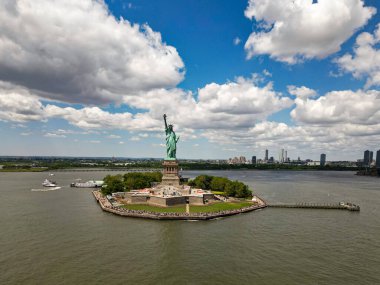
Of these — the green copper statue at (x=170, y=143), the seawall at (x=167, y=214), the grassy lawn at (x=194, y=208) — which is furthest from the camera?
the green copper statue at (x=170, y=143)

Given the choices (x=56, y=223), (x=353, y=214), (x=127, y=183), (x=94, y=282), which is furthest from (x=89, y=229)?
(x=353, y=214)

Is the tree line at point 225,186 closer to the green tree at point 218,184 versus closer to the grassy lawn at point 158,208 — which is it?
the green tree at point 218,184

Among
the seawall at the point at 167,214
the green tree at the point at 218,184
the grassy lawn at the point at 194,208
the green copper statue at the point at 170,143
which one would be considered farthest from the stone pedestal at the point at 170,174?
the seawall at the point at 167,214

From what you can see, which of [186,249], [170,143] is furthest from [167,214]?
[170,143]

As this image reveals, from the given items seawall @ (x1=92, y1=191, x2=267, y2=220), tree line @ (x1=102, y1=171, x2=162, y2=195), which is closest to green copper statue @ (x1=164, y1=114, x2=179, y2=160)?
tree line @ (x1=102, y1=171, x2=162, y2=195)

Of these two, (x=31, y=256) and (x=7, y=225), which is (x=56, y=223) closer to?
(x=7, y=225)

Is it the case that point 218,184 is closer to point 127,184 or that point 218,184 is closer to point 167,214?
point 127,184

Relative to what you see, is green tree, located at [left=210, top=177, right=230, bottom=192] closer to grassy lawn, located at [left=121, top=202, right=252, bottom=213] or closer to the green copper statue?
the green copper statue
